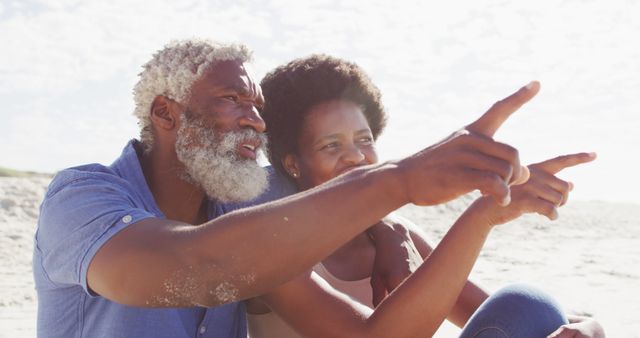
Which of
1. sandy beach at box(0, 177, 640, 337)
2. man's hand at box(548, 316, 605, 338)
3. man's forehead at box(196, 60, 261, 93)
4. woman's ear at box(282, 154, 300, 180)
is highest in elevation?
man's forehead at box(196, 60, 261, 93)

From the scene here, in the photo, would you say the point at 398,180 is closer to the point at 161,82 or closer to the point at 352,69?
the point at 161,82

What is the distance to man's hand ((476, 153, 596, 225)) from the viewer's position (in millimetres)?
1928

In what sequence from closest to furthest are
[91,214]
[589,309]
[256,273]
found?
[256,273], [91,214], [589,309]

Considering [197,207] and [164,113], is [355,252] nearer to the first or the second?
[197,207]

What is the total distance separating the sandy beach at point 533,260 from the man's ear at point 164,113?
5.00ft

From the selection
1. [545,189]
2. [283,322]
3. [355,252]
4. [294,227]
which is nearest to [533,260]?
[355,252]

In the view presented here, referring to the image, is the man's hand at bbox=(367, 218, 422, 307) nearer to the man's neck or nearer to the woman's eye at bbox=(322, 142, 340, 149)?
the woman's eye at bbox=(322, 142, 340, 149)

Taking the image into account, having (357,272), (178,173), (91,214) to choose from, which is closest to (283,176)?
(357,272)

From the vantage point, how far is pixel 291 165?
126 inches

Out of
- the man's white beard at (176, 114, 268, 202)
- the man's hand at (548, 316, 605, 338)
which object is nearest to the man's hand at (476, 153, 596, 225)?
the man's hand at (548, 316, 605, 338)

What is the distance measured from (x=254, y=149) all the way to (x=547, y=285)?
6099 millimetres

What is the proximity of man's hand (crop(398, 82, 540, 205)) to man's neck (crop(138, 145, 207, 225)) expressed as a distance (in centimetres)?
120

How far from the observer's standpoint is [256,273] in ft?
5.32

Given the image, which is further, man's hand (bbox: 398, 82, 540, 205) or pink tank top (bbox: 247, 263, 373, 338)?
pink tank top (bbox: 247, 263, 373, 338)
